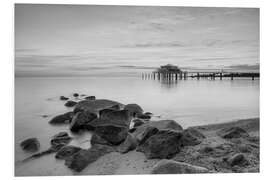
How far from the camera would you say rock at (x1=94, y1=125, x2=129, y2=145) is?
356 cm

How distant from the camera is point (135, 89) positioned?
173 inches

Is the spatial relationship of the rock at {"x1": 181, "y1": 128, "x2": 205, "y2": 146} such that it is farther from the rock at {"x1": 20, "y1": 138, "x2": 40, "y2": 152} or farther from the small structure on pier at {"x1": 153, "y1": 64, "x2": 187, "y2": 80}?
the rock at {"x1": 20, "y1": 138, "x2": 40, "y2": 152}

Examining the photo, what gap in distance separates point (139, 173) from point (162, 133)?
0.58 m

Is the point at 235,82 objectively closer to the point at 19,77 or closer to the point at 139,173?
the point at 139,173

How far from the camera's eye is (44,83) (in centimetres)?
408

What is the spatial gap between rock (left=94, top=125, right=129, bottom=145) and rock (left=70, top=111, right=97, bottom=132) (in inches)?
13.5

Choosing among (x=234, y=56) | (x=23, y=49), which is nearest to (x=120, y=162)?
(x=23, y=49)

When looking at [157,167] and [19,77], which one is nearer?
[157,167]

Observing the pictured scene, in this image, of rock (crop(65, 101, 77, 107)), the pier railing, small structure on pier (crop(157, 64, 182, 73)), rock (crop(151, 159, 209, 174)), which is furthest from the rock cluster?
small structure on pier (crop(157, 64, 182, 73))

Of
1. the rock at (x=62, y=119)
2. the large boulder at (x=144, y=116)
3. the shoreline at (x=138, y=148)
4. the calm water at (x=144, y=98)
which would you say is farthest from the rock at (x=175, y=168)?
the rock at (x=62, y=119)

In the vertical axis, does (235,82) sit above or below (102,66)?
below

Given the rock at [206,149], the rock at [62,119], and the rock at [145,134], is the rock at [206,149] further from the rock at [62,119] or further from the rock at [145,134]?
the rock at [62,119]

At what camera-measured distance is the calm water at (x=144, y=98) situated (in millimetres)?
3737

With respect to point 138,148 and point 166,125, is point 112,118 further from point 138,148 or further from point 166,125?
point 166,125
